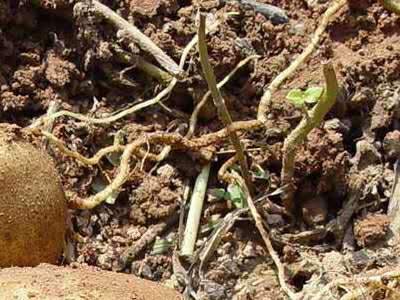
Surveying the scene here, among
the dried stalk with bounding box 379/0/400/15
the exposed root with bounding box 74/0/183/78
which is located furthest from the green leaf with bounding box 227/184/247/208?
the dried stalk with bounding box 379/0/400/15

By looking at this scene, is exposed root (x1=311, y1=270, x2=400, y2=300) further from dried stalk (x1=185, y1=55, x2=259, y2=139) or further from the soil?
dried stalk (x1=185, y1=55, x2=259, y2=139)

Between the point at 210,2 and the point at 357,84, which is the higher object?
the point at 210,2

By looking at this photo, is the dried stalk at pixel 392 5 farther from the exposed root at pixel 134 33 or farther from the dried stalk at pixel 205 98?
the exposed root at pixel 134 33

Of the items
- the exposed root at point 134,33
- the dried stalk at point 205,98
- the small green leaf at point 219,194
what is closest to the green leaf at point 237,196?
the small green leaf at point 219,194

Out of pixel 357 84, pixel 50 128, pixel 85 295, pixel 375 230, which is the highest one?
pixel 357 84

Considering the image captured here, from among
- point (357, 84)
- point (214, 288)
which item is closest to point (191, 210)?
point (214, 288)

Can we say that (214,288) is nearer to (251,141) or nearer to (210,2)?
(251,141)

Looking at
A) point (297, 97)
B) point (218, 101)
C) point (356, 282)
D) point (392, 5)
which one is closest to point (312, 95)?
point (297, 97)
